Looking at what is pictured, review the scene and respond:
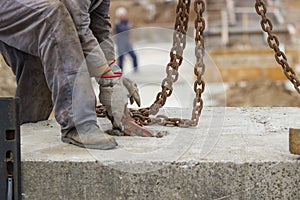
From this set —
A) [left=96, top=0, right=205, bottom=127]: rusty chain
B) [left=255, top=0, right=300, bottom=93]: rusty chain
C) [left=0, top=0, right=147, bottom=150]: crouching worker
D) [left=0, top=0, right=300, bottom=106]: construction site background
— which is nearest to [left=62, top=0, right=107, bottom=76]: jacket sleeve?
[left=0, top=0, right=147, bottom=150]: crouching worker

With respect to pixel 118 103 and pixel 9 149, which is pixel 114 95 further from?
pixel 9 149

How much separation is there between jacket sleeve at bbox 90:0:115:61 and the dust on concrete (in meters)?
9.22

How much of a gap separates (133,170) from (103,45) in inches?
47.5

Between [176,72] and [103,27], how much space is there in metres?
0.52

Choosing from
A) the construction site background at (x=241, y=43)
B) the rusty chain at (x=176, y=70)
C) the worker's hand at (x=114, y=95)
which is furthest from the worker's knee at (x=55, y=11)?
the construction site background at (x=241, y=43)

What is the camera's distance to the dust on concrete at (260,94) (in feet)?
44.6

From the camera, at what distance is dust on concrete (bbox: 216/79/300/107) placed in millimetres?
13602

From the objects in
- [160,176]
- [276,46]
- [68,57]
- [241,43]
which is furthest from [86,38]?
[241,43]

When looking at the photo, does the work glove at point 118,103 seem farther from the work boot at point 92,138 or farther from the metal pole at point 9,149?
the metal pole at point 9,149

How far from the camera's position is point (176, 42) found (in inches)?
171

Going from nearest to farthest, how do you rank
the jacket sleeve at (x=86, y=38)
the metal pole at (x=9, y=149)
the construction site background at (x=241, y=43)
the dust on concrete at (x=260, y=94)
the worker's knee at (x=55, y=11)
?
the metal pole at (x=9, y=149) < the worker's knee at (x=55, y=11) < the jacket sleeve at (x=86, y=38) < the dust on concrete at (x=260, y=94) < the construction site background at (x=241, y=43)

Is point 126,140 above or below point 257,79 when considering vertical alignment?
above

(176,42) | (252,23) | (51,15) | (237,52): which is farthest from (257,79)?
(51,15)

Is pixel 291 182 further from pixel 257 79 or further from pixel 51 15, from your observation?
pixel 257 79
